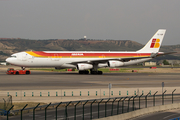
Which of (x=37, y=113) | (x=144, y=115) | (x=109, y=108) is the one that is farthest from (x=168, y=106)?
(x=37, y=113)

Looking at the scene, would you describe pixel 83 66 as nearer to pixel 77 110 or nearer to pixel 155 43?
pixel 155 43

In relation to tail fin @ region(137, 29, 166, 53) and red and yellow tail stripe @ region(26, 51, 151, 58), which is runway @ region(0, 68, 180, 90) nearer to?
red and yellow tail stripe @ region(26, 51, 151, 58)

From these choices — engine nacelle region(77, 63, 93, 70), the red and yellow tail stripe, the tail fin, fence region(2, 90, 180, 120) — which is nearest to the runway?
engine nacelle region(77, 63, 93, 70)

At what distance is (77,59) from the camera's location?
193 feet

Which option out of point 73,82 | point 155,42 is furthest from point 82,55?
point 155,42

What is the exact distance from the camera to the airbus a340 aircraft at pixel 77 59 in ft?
182

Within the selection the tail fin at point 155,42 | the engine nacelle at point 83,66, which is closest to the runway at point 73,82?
the engine nacelle at point 83,66

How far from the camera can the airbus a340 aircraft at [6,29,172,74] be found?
55594 millimetres

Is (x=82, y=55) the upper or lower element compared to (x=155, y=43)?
lower

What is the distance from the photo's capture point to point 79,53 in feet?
195

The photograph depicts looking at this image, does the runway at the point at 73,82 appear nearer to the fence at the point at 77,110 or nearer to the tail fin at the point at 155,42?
the fence at the point at 77,110

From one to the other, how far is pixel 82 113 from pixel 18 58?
4313 centimetres

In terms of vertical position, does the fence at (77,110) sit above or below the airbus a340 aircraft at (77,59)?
below

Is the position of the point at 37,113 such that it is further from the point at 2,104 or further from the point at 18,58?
the point at 18,58
